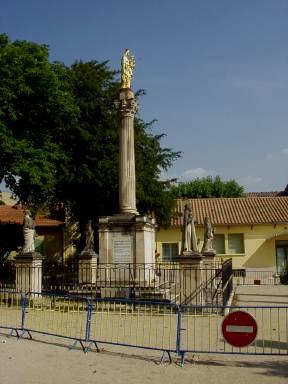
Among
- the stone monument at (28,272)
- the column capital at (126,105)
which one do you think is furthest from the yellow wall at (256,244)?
the stone monument at (28,272)

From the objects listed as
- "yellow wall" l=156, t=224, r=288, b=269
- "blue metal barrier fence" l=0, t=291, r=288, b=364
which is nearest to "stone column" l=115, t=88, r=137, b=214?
"blue metal barrier fence" l=0, t=291, r=288, b=364

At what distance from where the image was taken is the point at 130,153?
19.5m

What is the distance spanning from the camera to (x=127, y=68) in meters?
20.8

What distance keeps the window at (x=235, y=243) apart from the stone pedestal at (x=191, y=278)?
22.8 meters

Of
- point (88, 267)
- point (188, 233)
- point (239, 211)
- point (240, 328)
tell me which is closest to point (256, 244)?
point (239, 211)

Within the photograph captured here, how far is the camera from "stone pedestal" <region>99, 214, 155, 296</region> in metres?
17.9

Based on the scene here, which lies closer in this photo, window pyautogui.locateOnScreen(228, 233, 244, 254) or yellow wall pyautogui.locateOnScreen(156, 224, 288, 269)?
yellow wall pyautogui.locateOnScreen(156, 224, 288, 269)

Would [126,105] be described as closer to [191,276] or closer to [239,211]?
[191,276]

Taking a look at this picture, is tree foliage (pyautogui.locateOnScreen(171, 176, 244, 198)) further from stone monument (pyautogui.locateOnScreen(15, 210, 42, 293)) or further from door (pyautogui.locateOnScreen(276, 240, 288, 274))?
stone monument (pyautogui.locateOnScreen(15, 210, 42, 293))

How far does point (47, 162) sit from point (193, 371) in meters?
17.5

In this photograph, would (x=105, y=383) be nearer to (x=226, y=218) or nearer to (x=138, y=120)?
(x=138, y=120)

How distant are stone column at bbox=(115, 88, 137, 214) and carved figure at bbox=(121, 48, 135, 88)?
614 mm

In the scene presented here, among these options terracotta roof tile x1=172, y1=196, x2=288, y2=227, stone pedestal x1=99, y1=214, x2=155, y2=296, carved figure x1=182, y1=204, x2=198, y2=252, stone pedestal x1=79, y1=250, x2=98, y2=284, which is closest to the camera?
carved figure x1=182, y1=204, x2=198, y2=252

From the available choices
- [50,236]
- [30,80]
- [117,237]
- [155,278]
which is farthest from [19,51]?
[50,236]
